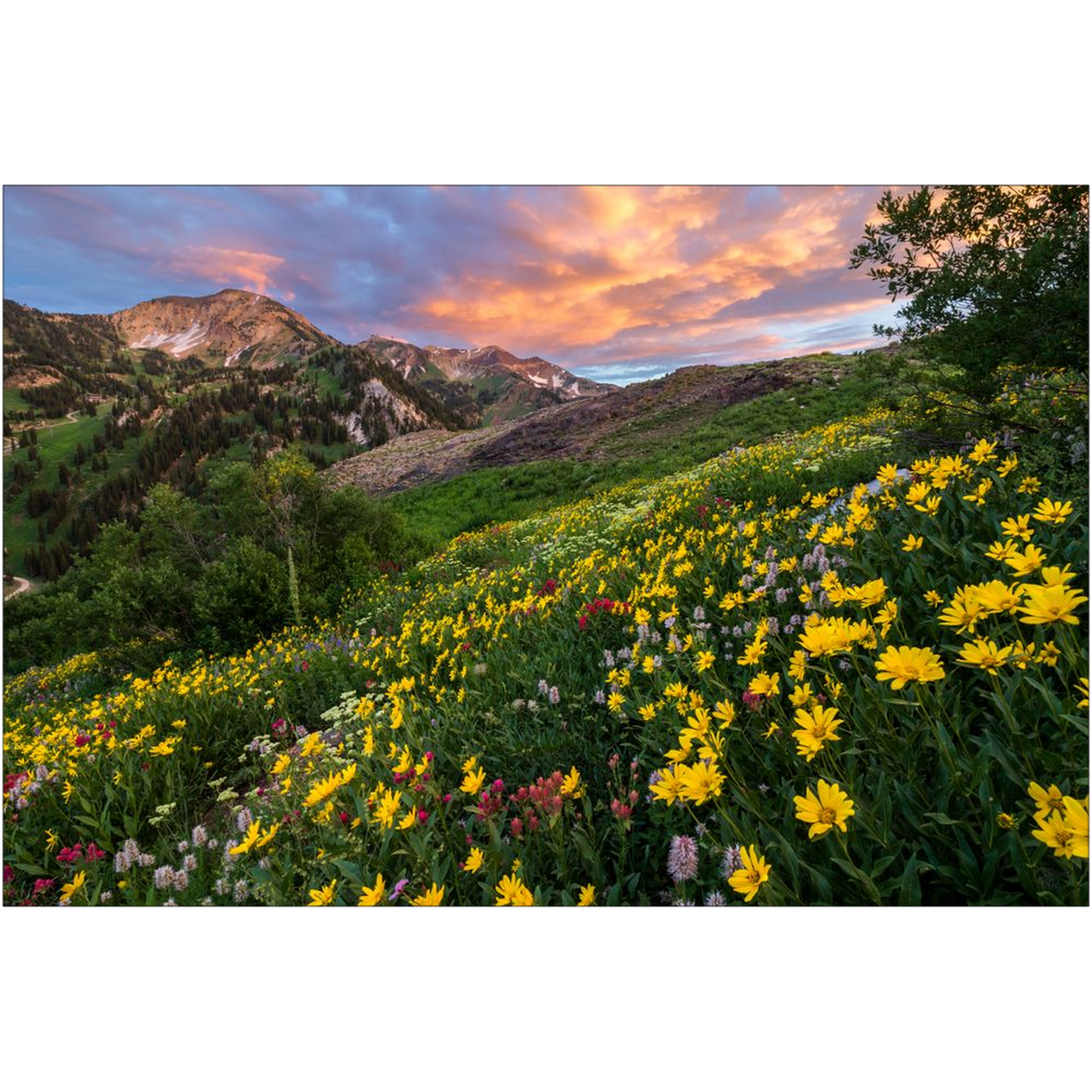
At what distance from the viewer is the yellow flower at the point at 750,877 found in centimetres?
146

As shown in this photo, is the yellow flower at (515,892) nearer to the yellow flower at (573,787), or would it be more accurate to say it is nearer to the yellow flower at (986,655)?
the yellow flower at (573,787)

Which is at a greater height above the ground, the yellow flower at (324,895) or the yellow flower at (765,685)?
the yellow flower at (765,685)

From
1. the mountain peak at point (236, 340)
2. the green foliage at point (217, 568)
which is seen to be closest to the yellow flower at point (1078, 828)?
the green foliage at point (217, 568)

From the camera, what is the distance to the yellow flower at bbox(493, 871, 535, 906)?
1.70 meters

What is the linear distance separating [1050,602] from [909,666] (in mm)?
498

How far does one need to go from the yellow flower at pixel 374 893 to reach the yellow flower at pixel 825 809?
137cm

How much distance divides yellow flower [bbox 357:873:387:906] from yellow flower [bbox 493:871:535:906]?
403 millimetres

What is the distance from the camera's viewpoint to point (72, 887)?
2.35 m

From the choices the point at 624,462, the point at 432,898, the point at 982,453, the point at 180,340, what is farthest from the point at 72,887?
the point at 180,340

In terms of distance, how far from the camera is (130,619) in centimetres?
805

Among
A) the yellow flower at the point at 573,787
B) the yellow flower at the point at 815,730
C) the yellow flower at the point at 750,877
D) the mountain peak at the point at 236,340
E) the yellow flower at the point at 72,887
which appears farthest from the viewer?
the mountain peak at the point at 236,340

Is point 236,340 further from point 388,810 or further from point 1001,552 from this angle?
point 1001,552

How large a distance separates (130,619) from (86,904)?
23.2 feet

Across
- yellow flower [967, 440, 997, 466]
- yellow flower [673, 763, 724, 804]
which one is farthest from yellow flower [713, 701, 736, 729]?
yellow flower [967, 440, 997, 466]
